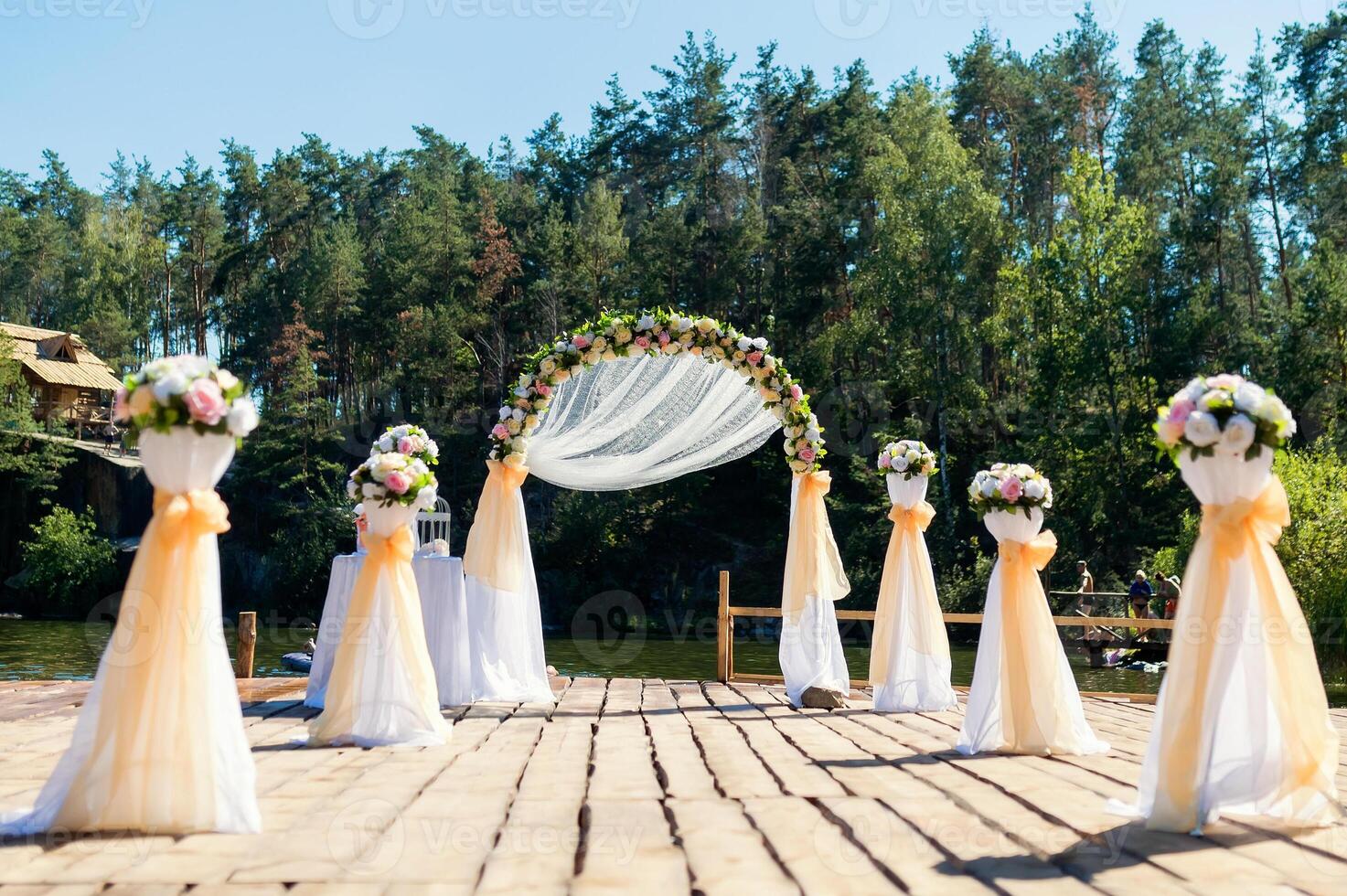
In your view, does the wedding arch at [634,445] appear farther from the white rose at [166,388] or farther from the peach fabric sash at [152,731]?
the white rose at [166,388]

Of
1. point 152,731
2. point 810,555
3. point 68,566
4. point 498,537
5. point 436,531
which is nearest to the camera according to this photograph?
point 152,731

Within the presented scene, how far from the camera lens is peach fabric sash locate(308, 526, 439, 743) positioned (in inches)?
270

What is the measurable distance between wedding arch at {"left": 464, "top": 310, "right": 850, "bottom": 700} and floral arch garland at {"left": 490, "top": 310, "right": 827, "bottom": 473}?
0.04 ft

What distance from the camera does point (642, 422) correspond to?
10.9 metres

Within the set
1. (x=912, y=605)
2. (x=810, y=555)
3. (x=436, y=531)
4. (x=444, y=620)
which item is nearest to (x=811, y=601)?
(x=810, y=555)

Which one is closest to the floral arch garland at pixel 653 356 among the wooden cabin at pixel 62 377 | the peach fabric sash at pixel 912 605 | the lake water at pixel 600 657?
the peach fabric sash at pixel 912 605

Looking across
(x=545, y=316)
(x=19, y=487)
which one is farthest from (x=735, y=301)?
(x=19, y=487)

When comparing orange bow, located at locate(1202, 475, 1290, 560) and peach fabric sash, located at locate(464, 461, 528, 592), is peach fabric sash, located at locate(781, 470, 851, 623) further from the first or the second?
orange bow, located at locate(1202, 475, 1290, 560)

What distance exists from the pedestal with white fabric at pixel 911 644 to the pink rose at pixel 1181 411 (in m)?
4.75

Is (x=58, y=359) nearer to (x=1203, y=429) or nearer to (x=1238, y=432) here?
(x=1203, y=429)

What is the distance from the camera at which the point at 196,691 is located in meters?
4.46

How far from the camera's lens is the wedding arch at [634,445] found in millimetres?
9945


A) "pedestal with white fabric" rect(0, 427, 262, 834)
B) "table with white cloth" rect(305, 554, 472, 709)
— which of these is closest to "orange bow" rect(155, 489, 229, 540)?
"pedestal with white fabric" rect(0, 427, 262, 834)

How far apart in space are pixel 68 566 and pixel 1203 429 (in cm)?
3585
